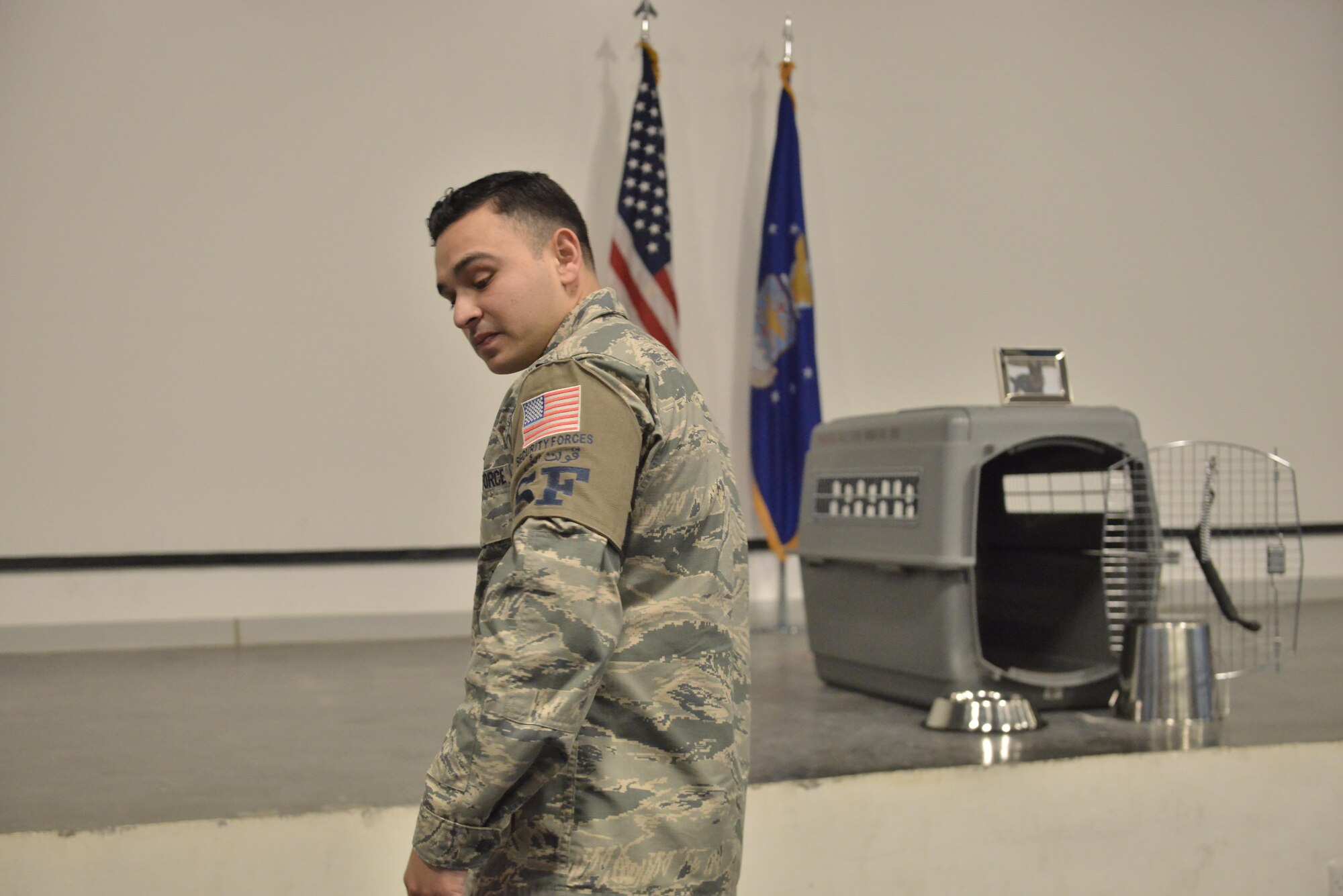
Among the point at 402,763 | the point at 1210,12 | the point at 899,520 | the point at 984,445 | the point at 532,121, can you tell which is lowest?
the point at 402,763

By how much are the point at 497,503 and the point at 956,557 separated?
65.1 inches

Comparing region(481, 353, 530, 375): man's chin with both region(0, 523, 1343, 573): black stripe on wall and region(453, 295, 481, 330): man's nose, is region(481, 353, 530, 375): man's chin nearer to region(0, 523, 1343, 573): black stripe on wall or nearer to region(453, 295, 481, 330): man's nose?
region(453, 295, 481, 330): man's nose

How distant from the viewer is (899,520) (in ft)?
8.91

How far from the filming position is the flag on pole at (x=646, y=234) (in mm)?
4355

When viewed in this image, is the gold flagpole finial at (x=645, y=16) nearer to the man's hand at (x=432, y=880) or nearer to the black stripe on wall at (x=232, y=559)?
the black stripe on wall at (x=232, y=559)

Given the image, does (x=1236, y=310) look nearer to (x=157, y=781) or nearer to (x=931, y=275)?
(x=931, y=275)

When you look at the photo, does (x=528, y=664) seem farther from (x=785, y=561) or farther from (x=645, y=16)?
(x=645, y=16)

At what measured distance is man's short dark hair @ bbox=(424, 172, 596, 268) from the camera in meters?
1.10

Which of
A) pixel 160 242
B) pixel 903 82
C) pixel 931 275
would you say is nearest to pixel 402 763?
pixel 160 242

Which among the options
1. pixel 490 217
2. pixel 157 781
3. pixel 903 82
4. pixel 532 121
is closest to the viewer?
pixel 490 217

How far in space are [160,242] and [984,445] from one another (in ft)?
9.77

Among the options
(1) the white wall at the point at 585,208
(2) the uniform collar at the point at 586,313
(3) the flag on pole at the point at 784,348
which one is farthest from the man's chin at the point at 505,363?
(3) the flag on pole at the point at 784,348

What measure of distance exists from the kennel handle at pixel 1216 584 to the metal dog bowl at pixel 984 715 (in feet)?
1.68

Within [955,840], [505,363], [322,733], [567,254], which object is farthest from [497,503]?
[322,733]
